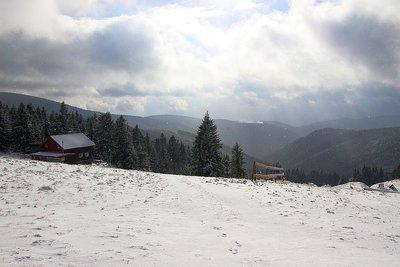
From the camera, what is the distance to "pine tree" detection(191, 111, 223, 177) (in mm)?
50438

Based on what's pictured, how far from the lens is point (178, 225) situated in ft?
47.6

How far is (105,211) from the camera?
51.8 ft

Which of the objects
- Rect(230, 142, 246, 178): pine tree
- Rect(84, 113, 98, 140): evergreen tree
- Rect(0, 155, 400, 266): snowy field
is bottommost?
Rect(0, 155, 400, 266): snowy field

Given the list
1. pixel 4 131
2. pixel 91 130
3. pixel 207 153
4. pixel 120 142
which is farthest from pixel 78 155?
pixel 207 153

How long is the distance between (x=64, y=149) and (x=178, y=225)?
61.2 metres

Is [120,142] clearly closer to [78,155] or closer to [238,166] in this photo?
[78,155]

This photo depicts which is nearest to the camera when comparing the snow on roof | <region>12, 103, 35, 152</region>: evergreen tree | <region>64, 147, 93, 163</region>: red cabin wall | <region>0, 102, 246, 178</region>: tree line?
<region>0, 102, 246, 178</region>: tree line

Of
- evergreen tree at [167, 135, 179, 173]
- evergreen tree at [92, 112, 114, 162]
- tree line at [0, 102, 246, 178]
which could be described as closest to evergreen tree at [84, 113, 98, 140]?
tree line at [0, 102, 246, 178]

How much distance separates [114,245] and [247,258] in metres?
4.56

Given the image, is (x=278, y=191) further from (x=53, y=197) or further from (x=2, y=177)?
(x=2, y=177)

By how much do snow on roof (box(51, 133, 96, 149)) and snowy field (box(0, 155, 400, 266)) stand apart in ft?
155

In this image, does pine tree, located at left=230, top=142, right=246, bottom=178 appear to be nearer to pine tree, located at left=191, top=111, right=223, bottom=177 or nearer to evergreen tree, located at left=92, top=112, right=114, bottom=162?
pine tree, located at left=191, top=111, right=223, bottom=177

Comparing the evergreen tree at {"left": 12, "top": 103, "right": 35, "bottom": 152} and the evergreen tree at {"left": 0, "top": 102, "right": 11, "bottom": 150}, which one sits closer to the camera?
the evergreen tree at {"left": 0, "top": 102, "right": 11, "bottom": 150}

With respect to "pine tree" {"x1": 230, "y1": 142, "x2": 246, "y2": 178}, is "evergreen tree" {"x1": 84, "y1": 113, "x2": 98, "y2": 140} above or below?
above
